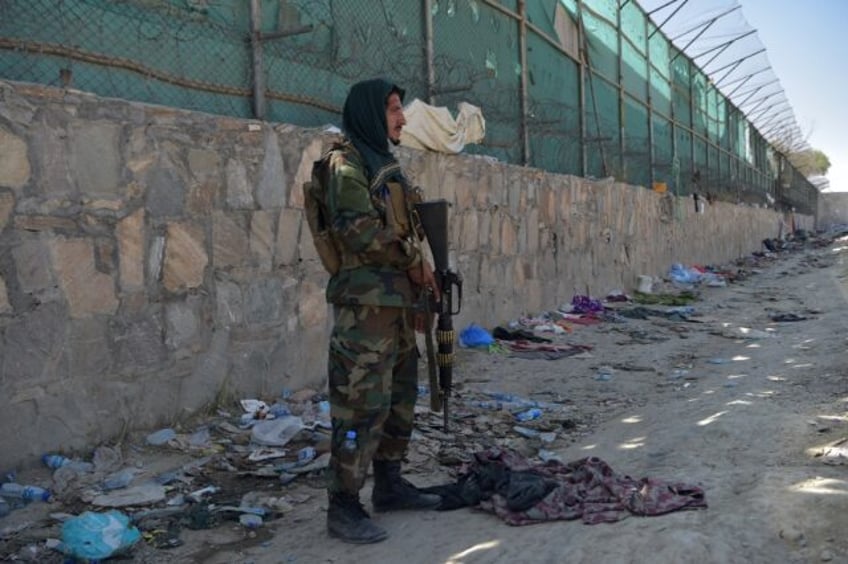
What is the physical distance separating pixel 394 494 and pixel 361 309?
76cm

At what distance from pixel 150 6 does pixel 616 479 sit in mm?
3187

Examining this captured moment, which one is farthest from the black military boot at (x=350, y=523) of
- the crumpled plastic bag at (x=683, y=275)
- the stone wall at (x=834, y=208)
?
the stone wall at (x=834, y=208)

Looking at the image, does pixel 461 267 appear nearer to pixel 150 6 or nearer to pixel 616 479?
pixel 150 6

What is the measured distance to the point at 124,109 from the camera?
353cm

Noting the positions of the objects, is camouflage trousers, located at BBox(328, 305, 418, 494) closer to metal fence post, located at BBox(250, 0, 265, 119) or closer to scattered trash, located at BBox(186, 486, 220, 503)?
scattered trash, located at BBox(186, 486, 220, 503)

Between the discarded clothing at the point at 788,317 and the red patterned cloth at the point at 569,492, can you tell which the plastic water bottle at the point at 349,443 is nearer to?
the red patterned cloth at the point at 569,492

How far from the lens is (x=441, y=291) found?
2.93 m

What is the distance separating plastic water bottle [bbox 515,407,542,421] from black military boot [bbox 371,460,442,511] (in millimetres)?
1667

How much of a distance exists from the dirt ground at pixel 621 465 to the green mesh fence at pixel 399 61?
1797mm

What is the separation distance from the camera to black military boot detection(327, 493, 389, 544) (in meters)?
2.64

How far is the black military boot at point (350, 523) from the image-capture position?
264 cm

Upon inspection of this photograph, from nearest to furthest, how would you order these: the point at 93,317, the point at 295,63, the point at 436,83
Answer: the point at 93,317, the point at 295,63, the point at 436,83

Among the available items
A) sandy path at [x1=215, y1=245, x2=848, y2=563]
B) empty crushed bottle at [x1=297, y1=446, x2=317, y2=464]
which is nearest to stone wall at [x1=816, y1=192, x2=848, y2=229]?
sandy path at [x1=215, y1=245, x2=848, y2=563]

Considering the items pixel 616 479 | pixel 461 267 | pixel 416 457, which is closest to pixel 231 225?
pixel 416 457
